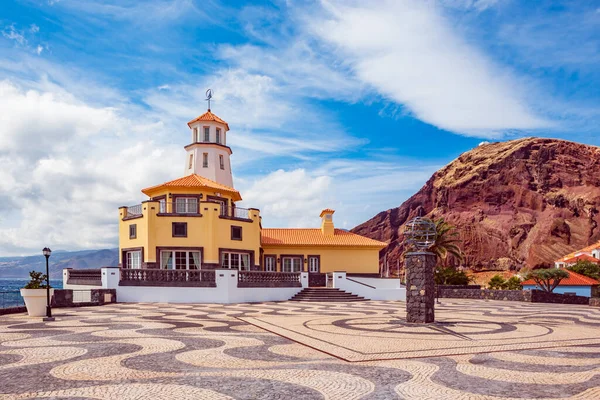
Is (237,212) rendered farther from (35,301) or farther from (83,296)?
(35,301)

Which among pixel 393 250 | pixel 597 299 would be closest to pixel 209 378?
pixel 597 299

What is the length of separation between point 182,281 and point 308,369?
2394cm

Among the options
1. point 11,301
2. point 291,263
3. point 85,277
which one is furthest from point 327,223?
point 11,301

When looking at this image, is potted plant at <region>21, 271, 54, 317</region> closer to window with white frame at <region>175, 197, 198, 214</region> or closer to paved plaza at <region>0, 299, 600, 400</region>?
paved plaza at <region>0, 299, 600, 400</region>

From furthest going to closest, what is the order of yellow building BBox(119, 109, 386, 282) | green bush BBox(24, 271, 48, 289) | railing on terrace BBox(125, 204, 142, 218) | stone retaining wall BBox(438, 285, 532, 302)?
1. railing on terrace BBox(125, 204, 142, 218)
2. yellow building BBox(119, 109, 386, 282)
3. stone retaining wall BBox(438, 285, 532, 302)
4. green bush BBox(24, 271, 48, 289)

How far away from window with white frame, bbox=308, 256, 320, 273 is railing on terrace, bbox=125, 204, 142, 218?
51.9 feet

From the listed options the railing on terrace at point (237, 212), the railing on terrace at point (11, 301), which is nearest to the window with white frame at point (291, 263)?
the railing on terrace at point (237, 212)

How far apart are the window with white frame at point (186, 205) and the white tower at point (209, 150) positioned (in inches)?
262

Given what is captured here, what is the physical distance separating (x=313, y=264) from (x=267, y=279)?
1271cm

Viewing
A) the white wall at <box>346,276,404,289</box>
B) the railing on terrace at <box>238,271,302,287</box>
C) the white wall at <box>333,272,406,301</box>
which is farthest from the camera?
the white wall at <box>346,276,404,289</box>

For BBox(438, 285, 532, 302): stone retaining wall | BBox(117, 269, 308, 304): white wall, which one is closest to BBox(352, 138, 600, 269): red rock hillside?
BBox(438, 285, 532, 302): stone retaining wall

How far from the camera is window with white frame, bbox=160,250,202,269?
129 ft

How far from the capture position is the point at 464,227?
134625 mm

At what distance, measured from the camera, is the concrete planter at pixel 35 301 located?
22763mm
